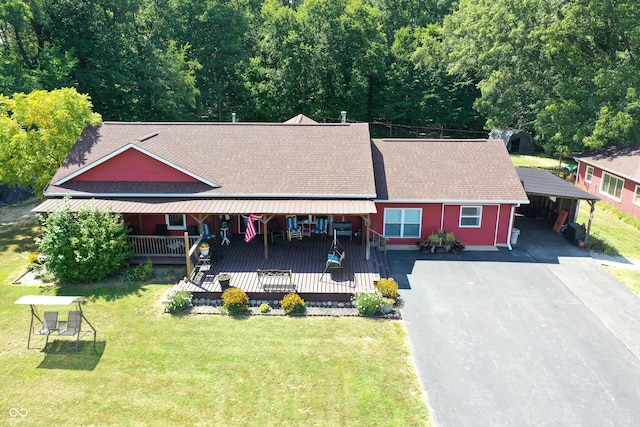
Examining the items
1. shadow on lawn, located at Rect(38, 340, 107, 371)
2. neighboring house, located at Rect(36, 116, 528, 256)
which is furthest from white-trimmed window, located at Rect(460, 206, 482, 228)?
Answer: shadow on lawn, located at Rect(38, 340, 107, 371)

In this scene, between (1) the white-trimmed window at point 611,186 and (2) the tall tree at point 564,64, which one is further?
(2) the tall tree at point 564,64

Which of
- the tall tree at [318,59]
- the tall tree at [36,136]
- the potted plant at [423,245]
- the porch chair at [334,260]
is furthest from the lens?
the tall tree at [318,59]

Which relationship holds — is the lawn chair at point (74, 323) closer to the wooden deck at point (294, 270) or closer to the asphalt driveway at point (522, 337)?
the wooden deck at point (294, 270)

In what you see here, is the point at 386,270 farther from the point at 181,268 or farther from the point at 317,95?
the point at 317,95

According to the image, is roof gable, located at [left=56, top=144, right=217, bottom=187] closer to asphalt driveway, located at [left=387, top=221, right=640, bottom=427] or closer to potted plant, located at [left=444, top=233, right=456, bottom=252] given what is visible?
asphalt driveway, located at [left=387, top=221, right=640, bottom=427]

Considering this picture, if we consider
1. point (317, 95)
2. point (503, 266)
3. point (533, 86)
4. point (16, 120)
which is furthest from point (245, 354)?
point (317, 95)

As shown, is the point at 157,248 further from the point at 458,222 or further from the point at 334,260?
the point at 458,222

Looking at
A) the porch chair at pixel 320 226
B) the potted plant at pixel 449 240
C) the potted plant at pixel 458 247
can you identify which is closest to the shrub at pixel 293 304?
the porch chair at pixel 320 226

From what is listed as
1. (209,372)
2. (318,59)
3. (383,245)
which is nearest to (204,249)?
(209,372)
